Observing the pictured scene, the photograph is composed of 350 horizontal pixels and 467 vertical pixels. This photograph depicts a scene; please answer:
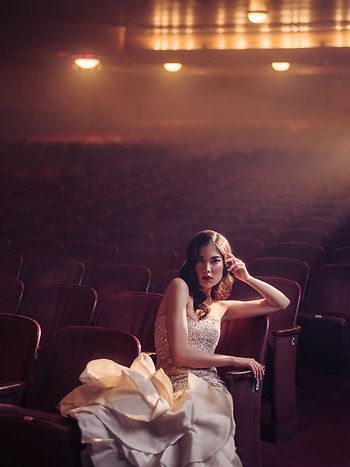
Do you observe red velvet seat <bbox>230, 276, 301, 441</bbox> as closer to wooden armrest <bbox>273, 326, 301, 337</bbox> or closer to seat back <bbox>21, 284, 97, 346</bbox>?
wooden armrest <bbox>273, 326, 301, 337</bbox>

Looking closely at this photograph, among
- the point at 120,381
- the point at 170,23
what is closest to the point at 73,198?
the point at 170,23

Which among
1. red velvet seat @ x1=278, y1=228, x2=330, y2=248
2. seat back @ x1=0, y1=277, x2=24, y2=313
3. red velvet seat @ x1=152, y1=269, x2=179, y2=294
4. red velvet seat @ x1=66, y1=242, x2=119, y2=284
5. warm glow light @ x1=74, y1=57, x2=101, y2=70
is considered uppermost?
warm glow light @ x1=74, y1=57, x2=101, y2=70

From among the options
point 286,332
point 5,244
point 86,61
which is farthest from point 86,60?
point 286,332

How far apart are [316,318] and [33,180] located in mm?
11007

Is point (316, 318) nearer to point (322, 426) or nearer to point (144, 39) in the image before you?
point (322, 426)

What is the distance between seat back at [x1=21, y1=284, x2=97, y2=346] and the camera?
429cm

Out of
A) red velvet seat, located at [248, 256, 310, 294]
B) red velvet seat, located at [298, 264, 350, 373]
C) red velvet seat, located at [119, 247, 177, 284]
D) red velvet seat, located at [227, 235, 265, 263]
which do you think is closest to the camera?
red velvet seat, located at [298, 264, 350, 373]

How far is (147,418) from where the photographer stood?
265 centimetres

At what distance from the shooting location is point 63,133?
15609 mm

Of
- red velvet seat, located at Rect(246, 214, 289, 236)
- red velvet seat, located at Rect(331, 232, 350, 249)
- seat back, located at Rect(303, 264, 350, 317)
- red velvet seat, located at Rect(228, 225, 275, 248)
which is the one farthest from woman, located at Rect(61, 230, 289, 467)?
red velvet seat, located at Rect(246, 214, 289, 236)

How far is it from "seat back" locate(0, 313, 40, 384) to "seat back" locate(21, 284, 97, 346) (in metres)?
0.67

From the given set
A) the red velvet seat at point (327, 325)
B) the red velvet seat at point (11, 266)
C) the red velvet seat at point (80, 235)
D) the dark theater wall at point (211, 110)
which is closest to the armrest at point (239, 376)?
the red velvet seat at point (327, 325)

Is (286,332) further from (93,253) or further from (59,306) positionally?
(93,253)

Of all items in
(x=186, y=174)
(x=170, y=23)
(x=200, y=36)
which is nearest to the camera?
(x=170, y=23)
